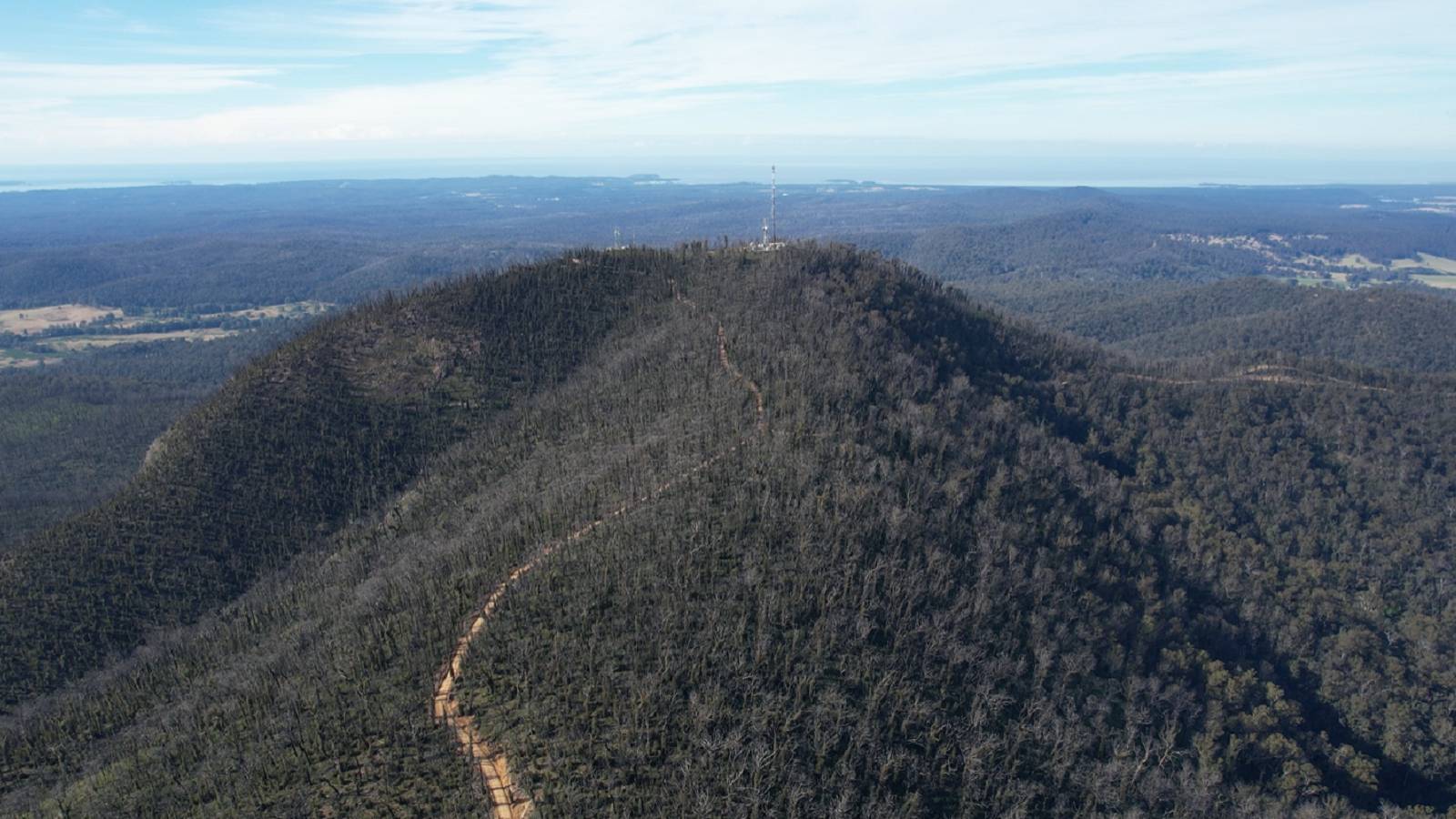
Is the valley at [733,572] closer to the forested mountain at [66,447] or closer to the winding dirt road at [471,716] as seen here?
the winding dirt road at [471,716]

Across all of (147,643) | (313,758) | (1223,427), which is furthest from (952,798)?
(1223,427)

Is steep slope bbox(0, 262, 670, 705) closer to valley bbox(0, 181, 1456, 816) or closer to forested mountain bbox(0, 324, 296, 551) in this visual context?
valley bbox(0, 181, 1456, 816)

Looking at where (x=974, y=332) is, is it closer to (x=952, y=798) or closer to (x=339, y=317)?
(x=952, y=798)

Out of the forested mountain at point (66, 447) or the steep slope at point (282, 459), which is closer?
the steep slope at point (282, 459)

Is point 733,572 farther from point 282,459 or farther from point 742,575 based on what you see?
point 282,459

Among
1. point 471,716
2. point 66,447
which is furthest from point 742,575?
point 66,447

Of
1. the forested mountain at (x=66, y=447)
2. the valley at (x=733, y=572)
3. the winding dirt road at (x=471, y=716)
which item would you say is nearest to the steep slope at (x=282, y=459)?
the valley at (x=733, y=572)

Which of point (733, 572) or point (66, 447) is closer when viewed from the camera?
point (733, 572)
